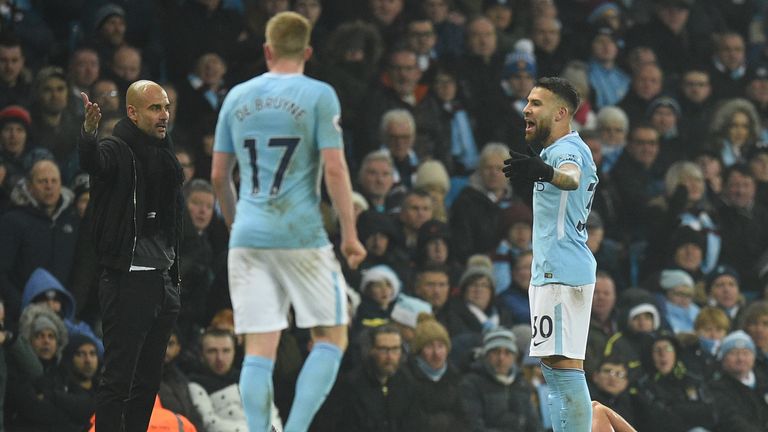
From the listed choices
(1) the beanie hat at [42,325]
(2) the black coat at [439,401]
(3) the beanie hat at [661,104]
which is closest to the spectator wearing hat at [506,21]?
(3) the beanie hat at [661,104]

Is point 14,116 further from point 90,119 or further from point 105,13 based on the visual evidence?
point 90,119

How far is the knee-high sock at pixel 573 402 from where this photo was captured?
8953 millimetres

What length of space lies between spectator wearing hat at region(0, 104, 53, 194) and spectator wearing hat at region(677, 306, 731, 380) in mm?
6408

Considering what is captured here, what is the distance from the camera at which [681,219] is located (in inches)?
669

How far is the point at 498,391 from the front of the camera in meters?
13.9

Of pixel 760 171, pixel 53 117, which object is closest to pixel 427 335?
pixel 53 117

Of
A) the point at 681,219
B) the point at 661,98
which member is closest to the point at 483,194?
the point at 681,219

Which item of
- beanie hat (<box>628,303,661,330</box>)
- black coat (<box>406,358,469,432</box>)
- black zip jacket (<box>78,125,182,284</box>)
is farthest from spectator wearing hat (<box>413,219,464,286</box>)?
black zip jacket (<box>78,125,182,284</box>)

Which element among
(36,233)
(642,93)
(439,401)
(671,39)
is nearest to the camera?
(36,233)

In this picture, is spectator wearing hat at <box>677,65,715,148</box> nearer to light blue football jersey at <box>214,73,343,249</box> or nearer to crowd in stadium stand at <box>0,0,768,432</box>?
crowd in stadium stand at <box>0,0,768,432</box>

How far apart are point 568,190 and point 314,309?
158cm

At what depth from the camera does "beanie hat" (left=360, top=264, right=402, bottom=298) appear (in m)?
14.0

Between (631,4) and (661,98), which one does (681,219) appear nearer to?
(661,98)

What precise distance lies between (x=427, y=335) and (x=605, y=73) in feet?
20.2
